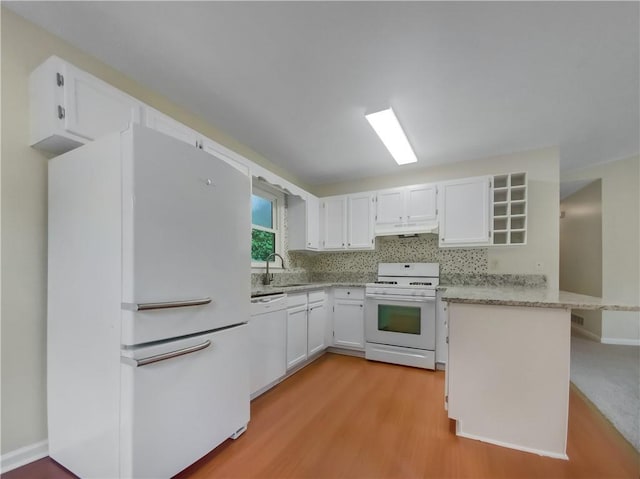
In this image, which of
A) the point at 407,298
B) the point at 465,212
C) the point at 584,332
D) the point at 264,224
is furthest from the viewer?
the point at 584,332

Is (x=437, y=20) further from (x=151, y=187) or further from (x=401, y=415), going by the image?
(x=401, y=415)

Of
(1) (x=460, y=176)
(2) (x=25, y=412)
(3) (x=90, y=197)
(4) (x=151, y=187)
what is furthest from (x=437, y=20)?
(2) (x=25, y=412)

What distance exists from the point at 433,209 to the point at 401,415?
2.25 metres

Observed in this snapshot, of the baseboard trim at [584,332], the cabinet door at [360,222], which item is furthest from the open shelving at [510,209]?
the baseboard trim at [584,332]

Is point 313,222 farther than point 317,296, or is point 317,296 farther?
point 313,222

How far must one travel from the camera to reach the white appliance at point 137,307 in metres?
1.22

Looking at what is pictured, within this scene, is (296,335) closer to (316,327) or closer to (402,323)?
(316,327)

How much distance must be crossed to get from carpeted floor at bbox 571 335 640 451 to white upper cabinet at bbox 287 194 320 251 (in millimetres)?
3107

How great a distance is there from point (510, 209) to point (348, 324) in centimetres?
231

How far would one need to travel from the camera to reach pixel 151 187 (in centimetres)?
128

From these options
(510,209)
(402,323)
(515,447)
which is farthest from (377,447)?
(510,209)

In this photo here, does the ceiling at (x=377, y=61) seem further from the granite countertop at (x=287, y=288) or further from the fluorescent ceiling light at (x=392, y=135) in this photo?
the granite countertop at (x=287, y=288)

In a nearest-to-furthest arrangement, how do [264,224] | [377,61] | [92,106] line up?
[92,106]
[377,61]
[264,224]

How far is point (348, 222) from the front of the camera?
3.82 m
